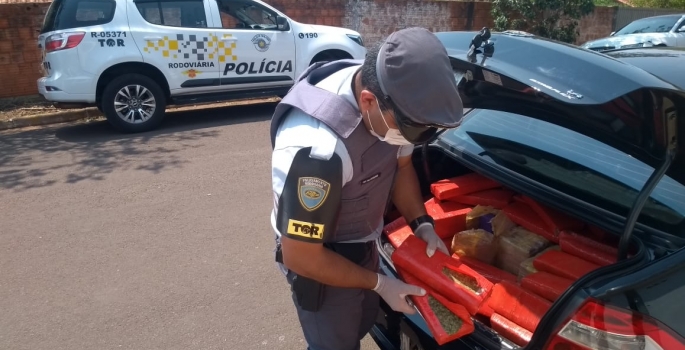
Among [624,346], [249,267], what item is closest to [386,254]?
[624,346]

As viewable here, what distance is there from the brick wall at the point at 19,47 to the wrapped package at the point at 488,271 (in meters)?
8.98

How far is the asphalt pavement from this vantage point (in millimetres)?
3178

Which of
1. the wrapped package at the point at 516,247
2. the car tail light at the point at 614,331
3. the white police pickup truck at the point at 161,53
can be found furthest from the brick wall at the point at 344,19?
the car tail light at the point at 614,331

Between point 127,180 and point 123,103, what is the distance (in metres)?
2.28

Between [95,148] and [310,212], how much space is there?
19.5ft

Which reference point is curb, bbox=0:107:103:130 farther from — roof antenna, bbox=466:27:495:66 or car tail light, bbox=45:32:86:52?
roof antenna, bbox=466:27:495:66

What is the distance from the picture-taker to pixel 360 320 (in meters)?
2.17

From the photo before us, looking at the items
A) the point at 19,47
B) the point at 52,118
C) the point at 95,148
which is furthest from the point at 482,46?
the point at 19,47

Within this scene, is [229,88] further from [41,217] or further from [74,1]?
[41,217]

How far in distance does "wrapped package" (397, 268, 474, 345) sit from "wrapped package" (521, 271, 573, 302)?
30 centimetres

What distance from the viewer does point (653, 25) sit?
11203mm

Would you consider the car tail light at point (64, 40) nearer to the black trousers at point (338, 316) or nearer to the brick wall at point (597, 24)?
the black trousers at point (338, 316)

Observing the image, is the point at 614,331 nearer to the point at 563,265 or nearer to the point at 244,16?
the point at 563,265

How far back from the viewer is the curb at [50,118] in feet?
26.8
